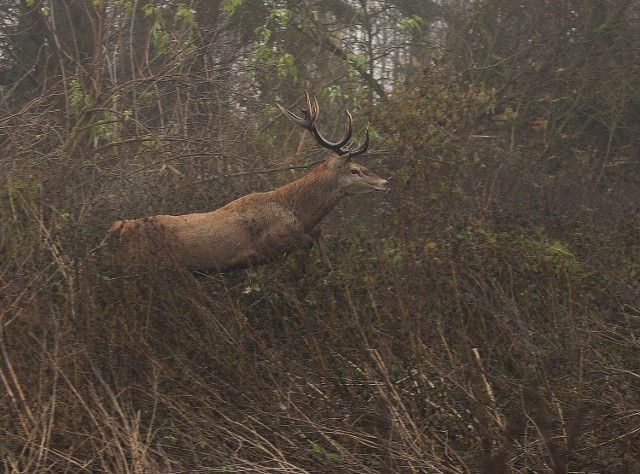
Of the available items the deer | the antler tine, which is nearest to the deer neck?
the deer

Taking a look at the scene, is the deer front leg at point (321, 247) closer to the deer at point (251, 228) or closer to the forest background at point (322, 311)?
the deer at point (251, 228)

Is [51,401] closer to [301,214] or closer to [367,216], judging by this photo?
[301,214]

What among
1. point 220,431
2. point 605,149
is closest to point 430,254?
point 220,431

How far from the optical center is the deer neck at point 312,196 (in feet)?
28.0

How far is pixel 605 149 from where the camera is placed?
1530cm

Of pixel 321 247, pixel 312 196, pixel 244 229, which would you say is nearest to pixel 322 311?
pixel 321 247

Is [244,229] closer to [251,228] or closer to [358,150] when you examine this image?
[251,228]

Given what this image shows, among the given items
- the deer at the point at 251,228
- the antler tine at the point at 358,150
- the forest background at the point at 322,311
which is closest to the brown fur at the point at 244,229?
the deer at the point at 251,228

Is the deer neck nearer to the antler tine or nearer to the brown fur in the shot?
the brown fur

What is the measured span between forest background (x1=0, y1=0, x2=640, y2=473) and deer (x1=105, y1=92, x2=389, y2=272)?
8.5 inches

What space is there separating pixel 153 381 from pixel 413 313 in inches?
69.6

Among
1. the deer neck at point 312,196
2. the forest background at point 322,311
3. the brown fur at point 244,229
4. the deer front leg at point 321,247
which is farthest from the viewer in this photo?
the deer neck at point 312,196

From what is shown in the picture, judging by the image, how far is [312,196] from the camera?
8.64 meters

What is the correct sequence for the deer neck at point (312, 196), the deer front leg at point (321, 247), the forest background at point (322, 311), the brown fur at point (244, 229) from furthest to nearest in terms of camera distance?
the deer neck at point (312, 196) → the deer front leg at point (321, 247) → the brown fur at point (244, 229) → the forest background at point (322, 311)
